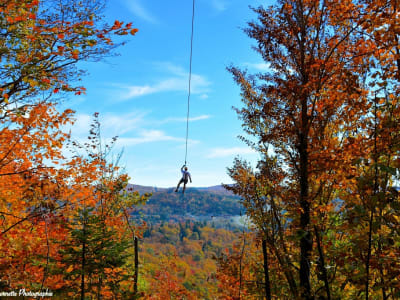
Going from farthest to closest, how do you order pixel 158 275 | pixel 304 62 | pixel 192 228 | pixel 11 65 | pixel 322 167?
pixel 192 228, pixel 158 275, pixel 304 62, pixel 322 167, pixel 11 65

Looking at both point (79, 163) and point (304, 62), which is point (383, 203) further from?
point (79, 163)

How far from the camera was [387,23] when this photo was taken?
4.44 m

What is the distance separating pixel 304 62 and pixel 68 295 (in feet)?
27.0

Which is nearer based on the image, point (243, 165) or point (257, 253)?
point (243, 165)

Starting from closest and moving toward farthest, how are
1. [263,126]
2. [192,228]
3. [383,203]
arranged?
[383,203], [263,126], [192,228]

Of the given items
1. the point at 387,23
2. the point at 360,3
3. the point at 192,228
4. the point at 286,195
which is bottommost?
the point at 192,228

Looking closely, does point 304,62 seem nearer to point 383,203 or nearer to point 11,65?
point 383,203

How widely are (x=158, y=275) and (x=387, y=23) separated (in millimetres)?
34878

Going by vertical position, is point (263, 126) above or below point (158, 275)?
above

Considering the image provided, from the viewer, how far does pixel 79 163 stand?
11508mm

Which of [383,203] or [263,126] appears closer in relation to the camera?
[383,203]

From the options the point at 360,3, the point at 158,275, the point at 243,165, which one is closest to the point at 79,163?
the point at 243,165

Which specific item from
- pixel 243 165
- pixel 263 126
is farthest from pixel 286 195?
pixel 243 165

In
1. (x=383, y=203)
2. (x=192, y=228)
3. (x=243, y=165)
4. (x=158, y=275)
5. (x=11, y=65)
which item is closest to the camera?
(x=383, y=203)
